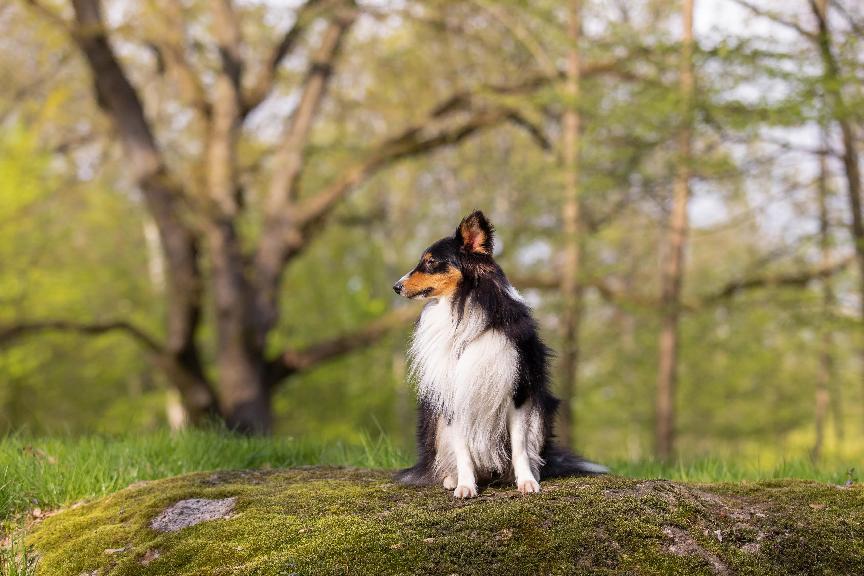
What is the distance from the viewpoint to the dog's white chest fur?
4.06 meters

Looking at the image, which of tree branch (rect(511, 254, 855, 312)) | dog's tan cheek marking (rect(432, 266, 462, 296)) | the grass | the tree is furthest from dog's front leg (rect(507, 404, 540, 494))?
the tree

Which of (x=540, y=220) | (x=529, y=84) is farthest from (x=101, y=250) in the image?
(x=529, y=84)

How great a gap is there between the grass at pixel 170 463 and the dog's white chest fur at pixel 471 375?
180cm

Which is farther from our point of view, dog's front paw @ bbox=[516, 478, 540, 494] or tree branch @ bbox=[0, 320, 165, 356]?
tree branch @ bbox=[0, 320, 165, 356]

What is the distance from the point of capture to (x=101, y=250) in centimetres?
2464

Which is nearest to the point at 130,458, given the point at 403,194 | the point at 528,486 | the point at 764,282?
the point at 528,486

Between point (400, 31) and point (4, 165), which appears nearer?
point (400, 31)

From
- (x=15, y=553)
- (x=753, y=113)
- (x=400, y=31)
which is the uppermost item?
(x=400, y=31)

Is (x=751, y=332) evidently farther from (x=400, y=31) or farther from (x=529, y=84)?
(x=400, y=31)

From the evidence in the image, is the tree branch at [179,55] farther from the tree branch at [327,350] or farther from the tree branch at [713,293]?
the tree branch at [713,293]

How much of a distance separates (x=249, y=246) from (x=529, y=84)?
11.0 metres

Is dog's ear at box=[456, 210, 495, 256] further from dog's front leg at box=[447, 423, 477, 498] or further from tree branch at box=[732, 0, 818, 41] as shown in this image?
tree branch at box=[732, 0, 818, 41]

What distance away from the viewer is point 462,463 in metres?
4.15

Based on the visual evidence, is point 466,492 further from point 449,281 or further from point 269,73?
point 269,73
